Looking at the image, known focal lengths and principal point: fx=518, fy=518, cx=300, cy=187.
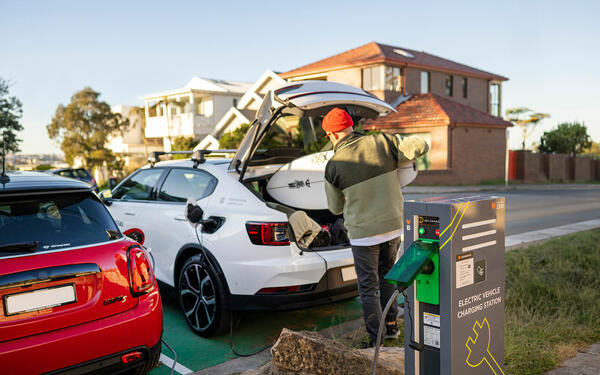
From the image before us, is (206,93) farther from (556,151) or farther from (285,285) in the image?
(285,285)

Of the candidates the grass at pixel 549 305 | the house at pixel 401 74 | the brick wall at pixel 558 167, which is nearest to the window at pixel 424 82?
the house at pixel 401 74

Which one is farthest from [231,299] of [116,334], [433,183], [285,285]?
[433,183]

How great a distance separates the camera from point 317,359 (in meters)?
3.15

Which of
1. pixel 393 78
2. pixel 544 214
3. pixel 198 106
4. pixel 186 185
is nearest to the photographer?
pixel 186 185

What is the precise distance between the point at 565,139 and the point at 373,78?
57.5 feet

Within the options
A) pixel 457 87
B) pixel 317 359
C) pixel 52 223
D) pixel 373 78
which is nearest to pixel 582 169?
pixel 457 87

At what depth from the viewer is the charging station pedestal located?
2590mm

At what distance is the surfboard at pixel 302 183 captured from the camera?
5.16m

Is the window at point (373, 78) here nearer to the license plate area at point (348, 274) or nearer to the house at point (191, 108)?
the house at point (191, 108)

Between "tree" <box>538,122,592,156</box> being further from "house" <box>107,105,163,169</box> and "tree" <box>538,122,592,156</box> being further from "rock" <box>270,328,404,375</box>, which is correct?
"rock" <box>270,328,404,375</box>

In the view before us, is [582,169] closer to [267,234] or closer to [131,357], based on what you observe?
[267,234]

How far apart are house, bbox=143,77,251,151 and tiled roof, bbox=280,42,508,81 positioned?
844cm

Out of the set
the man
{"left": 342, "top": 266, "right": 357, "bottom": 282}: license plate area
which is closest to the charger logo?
the man

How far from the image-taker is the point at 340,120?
13.7 ft
